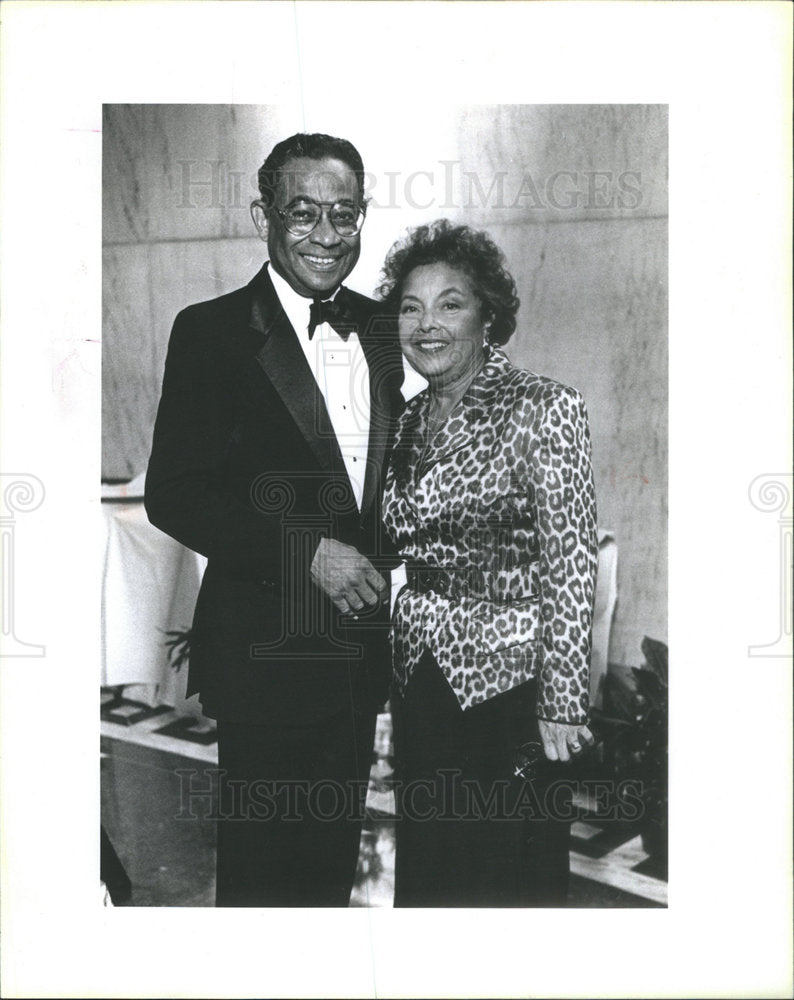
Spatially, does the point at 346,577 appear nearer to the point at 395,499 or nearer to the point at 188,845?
the point at 395,499

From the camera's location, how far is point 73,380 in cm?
228

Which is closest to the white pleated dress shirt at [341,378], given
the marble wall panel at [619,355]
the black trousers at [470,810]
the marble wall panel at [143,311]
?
the marble wall panel at [143,311]

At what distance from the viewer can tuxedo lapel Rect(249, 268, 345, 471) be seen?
2223mm

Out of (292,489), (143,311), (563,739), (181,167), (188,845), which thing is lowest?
(188,845)

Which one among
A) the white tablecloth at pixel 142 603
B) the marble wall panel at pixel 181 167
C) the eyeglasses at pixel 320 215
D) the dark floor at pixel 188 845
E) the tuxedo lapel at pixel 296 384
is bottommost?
the dark floor at pixel 188 845

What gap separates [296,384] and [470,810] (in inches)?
38.2

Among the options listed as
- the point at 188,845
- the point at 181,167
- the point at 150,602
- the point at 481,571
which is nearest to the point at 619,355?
the point at 481,571

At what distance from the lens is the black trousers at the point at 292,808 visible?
88.4 inches

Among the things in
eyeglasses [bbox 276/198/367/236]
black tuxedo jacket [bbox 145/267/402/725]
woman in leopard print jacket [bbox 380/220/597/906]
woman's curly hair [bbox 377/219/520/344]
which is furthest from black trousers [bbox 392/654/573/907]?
eyeglasses [bbox 276/198/367/236]

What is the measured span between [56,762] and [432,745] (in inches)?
31.9

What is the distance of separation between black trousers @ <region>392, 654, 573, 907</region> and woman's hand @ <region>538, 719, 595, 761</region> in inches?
0.8

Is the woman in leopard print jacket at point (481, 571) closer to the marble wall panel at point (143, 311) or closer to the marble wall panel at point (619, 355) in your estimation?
the marble wall panel at point (619, 355)

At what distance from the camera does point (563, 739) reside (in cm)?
224

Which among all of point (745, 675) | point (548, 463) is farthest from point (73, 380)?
point (745, 675)
